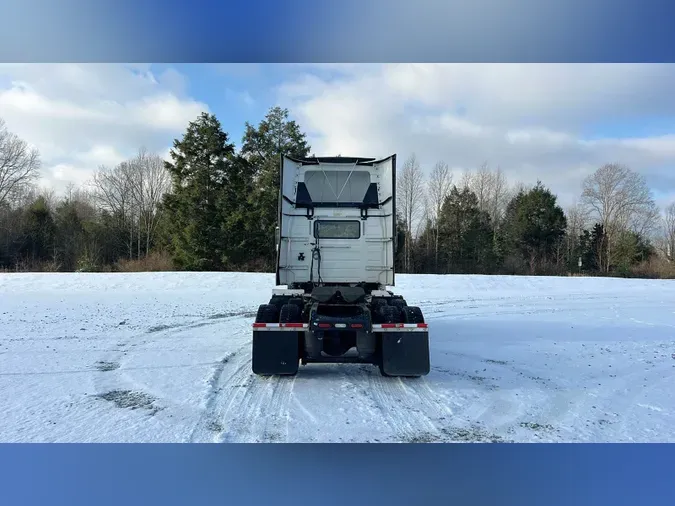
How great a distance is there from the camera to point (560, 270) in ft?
138

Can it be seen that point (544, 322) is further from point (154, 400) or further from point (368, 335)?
point (154, 400)

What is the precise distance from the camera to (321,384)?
22.3 feet

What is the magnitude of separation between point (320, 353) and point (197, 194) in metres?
29.9

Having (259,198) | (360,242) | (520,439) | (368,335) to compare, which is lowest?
(520,439)

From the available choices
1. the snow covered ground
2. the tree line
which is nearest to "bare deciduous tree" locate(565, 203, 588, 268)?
the tree line

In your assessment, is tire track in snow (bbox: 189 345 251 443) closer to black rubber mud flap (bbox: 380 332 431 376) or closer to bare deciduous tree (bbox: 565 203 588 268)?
black rubber mud flap (bbox: 380 332 431 376)

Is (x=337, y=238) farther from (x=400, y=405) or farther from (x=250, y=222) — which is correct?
(x=250, y=222)

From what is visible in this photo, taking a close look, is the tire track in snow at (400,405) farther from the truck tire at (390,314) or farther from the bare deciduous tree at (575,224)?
the bare deciduous tree at (575,224)

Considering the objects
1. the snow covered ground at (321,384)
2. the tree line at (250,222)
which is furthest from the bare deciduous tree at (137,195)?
the snow covered ground at (321,384)

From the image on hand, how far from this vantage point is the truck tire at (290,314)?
712cm

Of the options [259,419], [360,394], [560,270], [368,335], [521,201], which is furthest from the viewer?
Result: [521,201]

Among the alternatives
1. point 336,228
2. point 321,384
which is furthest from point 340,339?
point 336,228

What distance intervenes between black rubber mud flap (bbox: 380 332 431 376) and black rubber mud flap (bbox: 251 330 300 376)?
1289 mm

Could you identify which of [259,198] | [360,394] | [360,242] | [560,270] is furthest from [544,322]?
[560,270]
